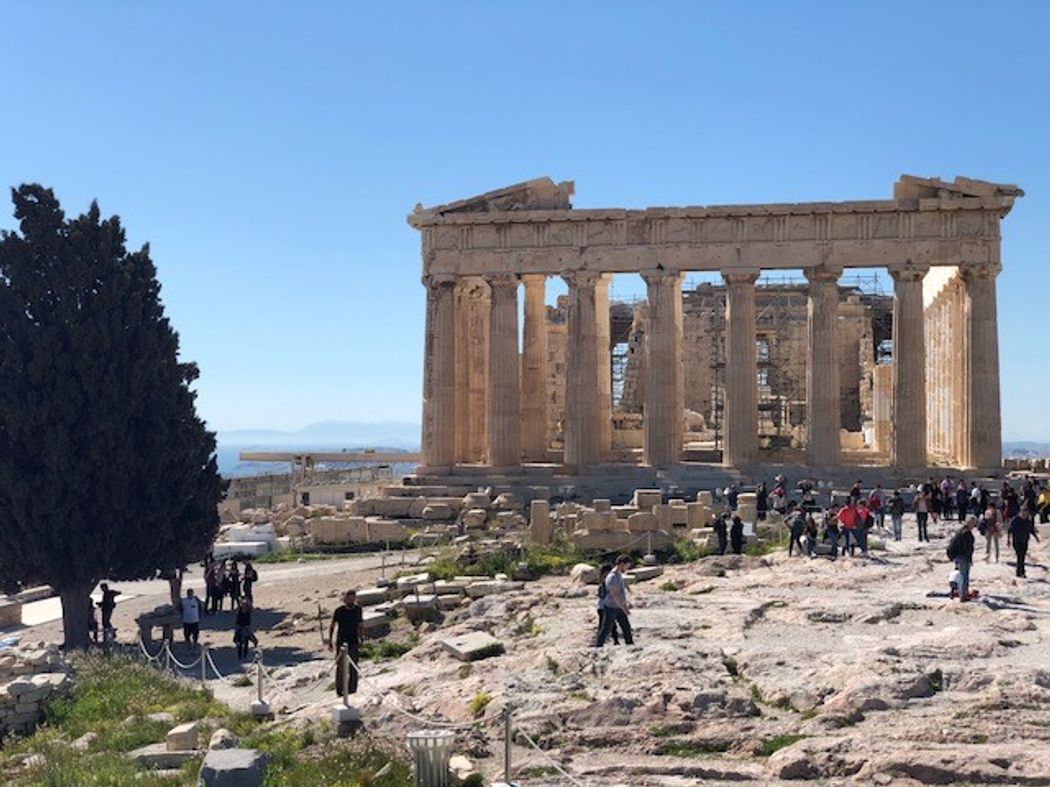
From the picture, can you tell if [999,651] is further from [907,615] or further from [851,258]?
[851,258]

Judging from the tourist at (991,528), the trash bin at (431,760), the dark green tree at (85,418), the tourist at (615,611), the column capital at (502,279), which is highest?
the column capital at (502,279)

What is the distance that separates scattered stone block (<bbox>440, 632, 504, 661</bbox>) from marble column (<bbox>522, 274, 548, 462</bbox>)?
25.5 m

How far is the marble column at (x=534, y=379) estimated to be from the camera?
44.5 meters

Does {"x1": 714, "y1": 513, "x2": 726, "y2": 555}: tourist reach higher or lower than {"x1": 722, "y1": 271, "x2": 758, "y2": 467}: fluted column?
lower

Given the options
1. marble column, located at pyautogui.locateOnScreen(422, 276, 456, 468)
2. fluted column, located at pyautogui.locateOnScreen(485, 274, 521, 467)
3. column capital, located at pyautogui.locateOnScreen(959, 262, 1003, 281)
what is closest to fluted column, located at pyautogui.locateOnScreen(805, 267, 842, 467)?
column capital, located at pyautogui.locateOnScreen(959, 262, 1003, 281)

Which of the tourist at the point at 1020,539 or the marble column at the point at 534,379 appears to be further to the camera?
the marble column at the point at 534,379

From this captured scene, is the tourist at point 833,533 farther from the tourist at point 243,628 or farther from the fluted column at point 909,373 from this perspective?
the fluted column at point 909,373

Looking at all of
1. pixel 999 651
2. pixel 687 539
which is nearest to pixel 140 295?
pixel 687 539

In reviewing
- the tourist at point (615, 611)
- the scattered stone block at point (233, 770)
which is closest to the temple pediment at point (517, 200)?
the tourist at point (615, 611)

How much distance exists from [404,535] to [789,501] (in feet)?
36.0

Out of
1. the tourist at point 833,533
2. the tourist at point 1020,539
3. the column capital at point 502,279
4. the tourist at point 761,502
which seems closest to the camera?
the tourist at point 1020,539

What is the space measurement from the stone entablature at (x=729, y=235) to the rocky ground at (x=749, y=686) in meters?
18.5

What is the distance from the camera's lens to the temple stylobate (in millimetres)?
39250

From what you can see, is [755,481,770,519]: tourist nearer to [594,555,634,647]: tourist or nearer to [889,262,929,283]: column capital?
[889,262,929,283]: column capital
